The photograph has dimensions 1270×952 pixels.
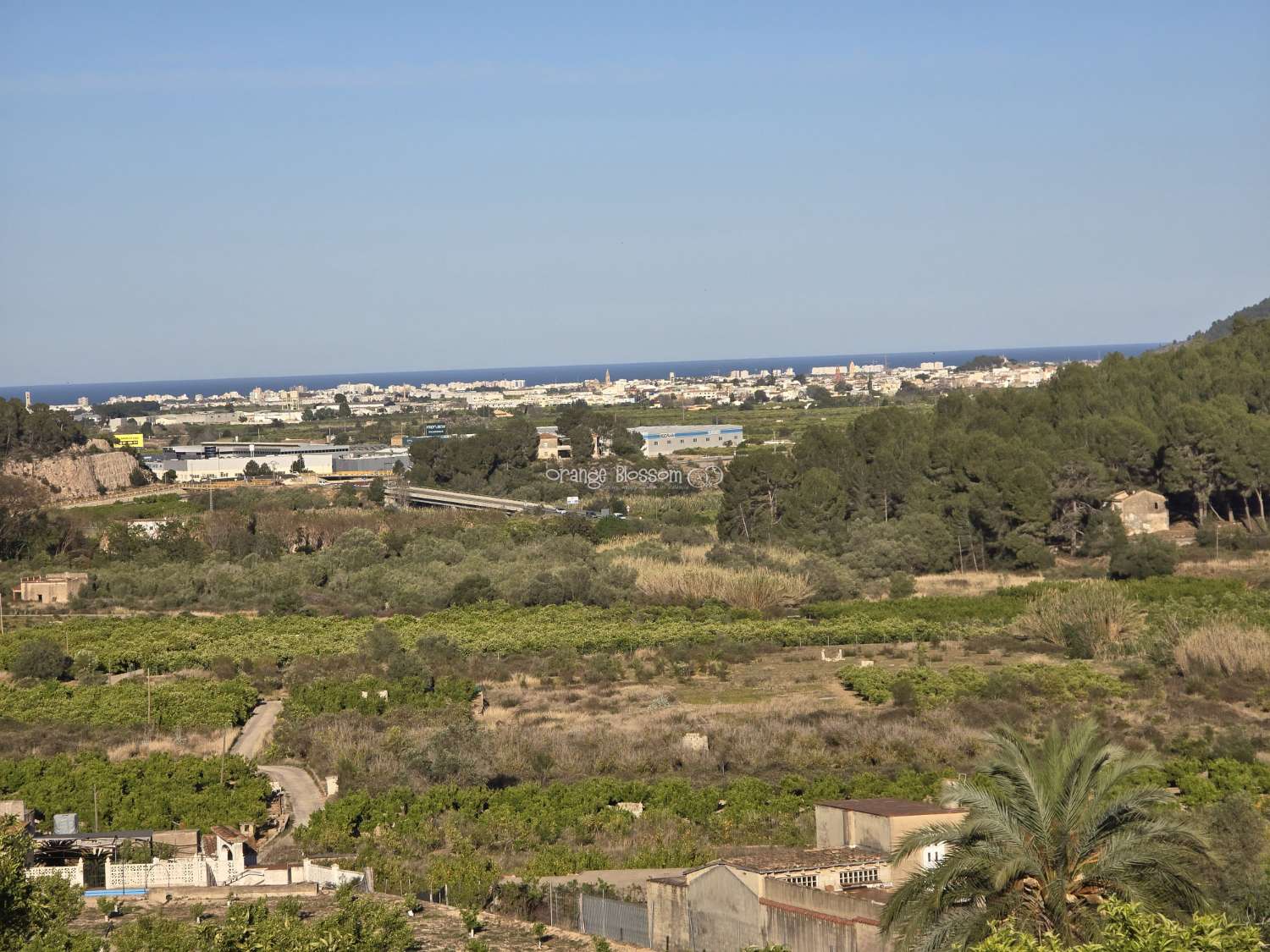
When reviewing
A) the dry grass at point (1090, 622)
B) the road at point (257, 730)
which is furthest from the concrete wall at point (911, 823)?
the dry grass at point (1090, 622)

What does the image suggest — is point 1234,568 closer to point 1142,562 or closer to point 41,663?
point 1142,562

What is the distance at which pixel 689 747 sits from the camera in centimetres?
2595

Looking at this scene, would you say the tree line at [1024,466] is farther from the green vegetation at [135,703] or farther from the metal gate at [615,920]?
the metal gate at [615,920]

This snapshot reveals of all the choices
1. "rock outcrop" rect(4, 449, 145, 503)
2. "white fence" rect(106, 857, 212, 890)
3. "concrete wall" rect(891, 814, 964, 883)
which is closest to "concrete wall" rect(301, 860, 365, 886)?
"white fence" rect(106, 857, 212, 890)

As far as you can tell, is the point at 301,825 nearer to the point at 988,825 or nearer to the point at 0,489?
the point at 988,825

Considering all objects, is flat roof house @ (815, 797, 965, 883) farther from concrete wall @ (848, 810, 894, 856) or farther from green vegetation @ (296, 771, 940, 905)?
green vegetation @ (296, 771, 940, 905)

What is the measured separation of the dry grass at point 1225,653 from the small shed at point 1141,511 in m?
19.9

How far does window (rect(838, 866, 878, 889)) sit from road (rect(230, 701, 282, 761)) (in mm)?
13002

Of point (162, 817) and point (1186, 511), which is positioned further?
point (1186, 511)

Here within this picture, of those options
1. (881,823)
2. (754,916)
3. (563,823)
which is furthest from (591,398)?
(754,916)

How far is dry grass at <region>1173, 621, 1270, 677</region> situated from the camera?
30.9 m

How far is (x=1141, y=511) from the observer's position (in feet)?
169

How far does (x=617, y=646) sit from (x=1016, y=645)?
9.03 m

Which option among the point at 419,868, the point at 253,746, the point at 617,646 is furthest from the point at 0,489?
the point at 419,868
